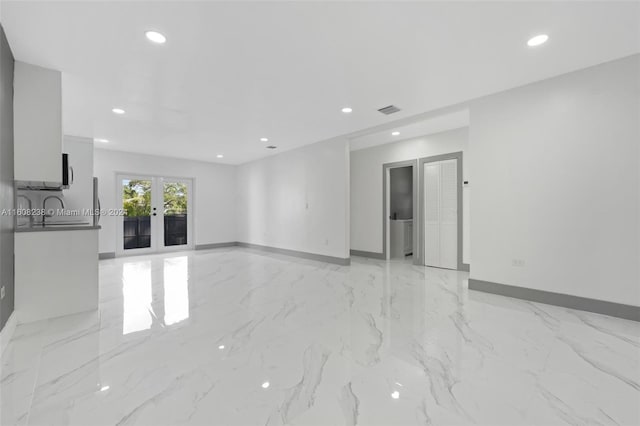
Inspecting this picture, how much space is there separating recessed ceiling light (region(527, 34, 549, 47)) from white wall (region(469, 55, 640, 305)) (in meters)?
0.95

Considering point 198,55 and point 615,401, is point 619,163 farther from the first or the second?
point 198,55

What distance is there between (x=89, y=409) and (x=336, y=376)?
140 cm

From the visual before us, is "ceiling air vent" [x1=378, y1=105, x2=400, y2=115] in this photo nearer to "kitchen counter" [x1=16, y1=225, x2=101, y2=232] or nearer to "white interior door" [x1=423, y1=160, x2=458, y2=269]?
"white interior door" [x1=423, y1=160, x2=458, y2=269]

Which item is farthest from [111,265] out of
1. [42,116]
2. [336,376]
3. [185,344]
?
[336,376]

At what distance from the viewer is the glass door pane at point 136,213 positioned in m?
7.20

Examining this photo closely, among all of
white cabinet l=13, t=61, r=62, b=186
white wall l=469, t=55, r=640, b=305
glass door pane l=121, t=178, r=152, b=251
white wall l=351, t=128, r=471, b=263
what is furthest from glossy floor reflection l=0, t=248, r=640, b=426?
glass door pane l=121, t=178, r=152, b=251

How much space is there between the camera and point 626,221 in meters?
2.87

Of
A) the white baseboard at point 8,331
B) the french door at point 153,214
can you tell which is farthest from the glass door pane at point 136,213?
the white baseboard at point 8,331

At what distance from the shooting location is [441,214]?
18.4ft

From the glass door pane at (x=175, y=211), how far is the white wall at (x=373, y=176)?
4829mm

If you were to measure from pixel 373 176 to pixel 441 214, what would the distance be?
1.82 metres

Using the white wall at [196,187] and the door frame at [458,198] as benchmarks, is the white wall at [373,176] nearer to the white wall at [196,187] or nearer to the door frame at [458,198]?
the door frame at [458,198]

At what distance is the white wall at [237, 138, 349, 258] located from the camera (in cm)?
584

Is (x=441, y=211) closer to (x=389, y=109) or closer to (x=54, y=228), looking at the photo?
(x=389, y=109)
